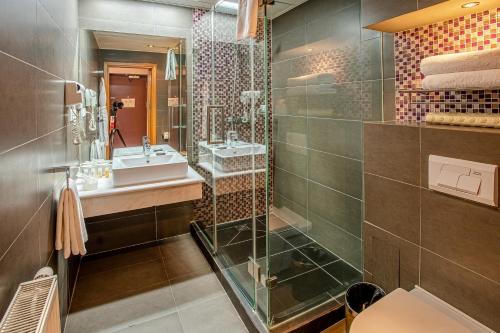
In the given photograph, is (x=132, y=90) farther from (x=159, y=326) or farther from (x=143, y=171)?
(x=159, y=326)

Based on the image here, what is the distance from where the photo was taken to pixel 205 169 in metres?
2.91

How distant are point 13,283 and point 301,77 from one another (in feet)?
8.28

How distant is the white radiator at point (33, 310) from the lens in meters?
0.85

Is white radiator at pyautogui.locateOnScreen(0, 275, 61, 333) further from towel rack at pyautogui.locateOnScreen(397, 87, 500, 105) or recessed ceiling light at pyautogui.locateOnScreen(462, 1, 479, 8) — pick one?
recessed ceiling light at pyautogui.locateOnScreen(462, 1, 479, 8)

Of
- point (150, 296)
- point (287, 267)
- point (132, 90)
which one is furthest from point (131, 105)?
point (287, 267)

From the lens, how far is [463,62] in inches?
48.9

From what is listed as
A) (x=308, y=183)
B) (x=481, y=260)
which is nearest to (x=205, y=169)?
(x=308, y=183)

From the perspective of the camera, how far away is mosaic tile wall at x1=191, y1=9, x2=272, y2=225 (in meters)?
2.32

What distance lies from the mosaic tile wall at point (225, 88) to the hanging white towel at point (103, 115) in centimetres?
82

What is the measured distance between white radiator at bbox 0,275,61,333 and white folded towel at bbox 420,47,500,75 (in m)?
1.77

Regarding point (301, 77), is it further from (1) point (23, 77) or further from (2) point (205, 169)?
(1) point (23, 77)

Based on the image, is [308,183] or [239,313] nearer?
[239,313]

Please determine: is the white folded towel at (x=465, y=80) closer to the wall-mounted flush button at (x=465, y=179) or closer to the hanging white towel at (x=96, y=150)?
the wall-mounted flush button at (x=465, y=179)

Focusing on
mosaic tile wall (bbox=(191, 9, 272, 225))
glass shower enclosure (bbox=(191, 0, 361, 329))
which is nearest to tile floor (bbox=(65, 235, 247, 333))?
glass shower enclosure (bbox=(191, 0, 361, 329))
